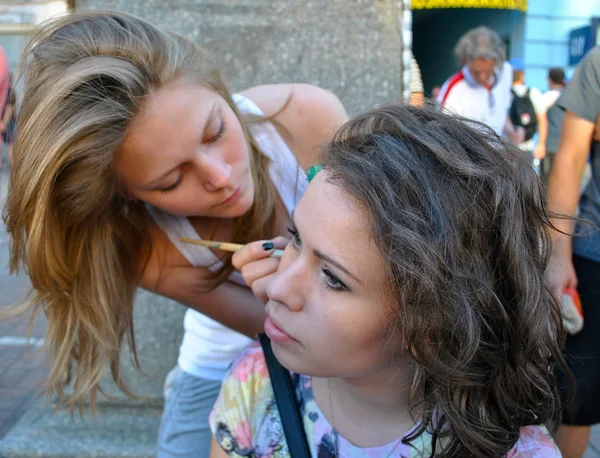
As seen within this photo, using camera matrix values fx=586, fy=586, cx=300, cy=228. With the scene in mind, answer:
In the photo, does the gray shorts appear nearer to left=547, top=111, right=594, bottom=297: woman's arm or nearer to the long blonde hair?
the long blonde hair

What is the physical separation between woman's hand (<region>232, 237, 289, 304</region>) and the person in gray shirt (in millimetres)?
988

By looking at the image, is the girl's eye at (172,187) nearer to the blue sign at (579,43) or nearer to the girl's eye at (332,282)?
the girl's eye at (332,282)

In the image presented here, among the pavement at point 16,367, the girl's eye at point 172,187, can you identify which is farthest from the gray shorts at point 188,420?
the pavement at point 16,367

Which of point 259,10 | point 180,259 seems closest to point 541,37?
point 259,10

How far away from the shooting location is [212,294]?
1657 millimetres

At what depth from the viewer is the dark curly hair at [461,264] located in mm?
1012

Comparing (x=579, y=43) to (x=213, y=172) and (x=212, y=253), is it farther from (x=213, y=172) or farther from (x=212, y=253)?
(x=213, y=172)

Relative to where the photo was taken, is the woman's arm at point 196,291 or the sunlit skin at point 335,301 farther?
the woman's arm at point 196,291

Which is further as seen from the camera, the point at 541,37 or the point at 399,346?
the point at 541,37

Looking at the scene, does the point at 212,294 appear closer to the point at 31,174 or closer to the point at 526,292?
the point at 31,174

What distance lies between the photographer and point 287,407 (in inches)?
49.5

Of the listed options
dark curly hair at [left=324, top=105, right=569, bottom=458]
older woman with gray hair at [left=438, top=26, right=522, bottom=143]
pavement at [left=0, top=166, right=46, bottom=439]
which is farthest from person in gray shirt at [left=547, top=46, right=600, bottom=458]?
older woman with gray hair at [left=438, top=26, right=522, bottom=143]

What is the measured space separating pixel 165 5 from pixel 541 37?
31.7ft

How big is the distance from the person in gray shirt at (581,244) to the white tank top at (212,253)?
85 cm
